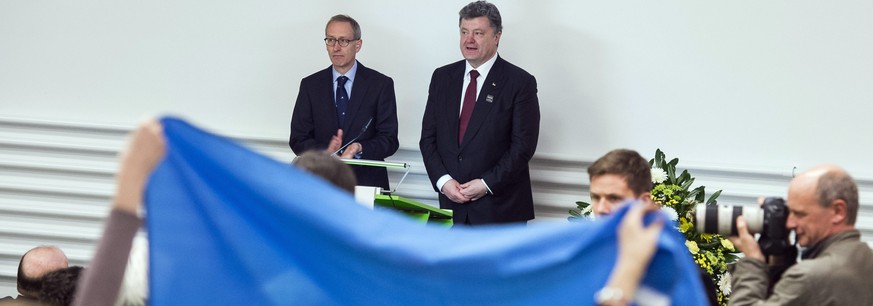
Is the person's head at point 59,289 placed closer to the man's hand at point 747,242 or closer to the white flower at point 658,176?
the man's hand at point 747,242

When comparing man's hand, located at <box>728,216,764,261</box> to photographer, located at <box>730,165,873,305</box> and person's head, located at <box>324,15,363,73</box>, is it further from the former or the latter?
person's head, located at <box>324,15,363,73</box>

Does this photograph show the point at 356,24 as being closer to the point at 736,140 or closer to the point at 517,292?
the point at 736,140

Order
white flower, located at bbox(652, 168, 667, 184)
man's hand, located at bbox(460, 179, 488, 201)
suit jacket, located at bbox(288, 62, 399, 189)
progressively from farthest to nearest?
1. suit jacket, located at bbox(288, 62, 399, 189)
2. man's hand, located at bbox(460, 179, 488, 201)
3. white flower, located at bbox(652, 168, 667, 184)

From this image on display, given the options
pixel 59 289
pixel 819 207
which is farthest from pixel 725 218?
pixel 59 289

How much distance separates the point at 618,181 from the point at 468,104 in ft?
11.9

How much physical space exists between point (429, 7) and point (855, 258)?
4798mm

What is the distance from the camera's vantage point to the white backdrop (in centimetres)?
819

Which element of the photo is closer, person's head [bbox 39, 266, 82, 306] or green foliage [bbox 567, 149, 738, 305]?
person's head [bbox 39, 266, 82, 306]

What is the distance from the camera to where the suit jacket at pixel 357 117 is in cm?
786

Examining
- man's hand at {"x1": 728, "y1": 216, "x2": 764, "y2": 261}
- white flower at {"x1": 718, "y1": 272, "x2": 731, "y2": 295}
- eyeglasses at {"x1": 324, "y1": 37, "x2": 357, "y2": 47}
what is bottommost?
white flower at {"x1": 718, "y1": 272, "x2": 731, "y2": 295}

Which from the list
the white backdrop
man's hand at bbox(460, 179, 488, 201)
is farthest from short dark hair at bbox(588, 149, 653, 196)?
the white backdrop

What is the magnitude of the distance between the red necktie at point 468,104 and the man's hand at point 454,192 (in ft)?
0.95

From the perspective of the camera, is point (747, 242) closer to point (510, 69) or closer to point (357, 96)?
point (510, 69)

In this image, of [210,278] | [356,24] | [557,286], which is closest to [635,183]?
[557,286]
